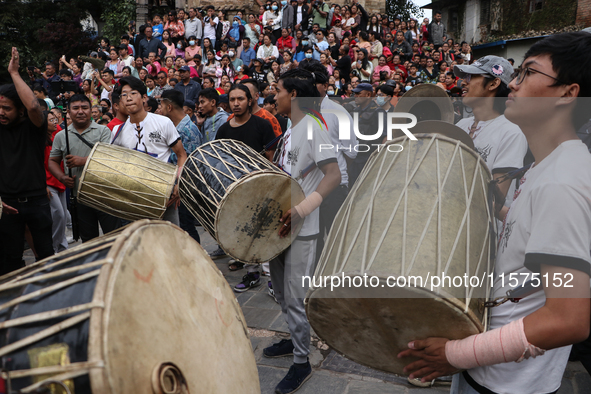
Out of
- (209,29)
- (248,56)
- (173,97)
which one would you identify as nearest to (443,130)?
(173,97)

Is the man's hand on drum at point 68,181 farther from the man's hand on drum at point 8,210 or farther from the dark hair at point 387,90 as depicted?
the dark hair at point 387,90

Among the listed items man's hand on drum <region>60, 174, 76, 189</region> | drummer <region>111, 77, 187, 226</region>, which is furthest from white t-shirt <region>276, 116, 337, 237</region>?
man's hand on drum <region>60, 174, 76, 189</region>

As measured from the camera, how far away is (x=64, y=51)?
21812 mm

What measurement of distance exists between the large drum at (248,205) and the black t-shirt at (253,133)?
1424 mm

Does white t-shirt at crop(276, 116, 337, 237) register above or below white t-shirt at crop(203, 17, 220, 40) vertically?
below

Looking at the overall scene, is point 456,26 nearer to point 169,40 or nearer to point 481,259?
point 169,40

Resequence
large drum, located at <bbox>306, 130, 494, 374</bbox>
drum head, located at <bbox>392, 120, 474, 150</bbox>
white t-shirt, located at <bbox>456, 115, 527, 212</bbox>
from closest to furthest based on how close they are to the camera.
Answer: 1. large drum, located at <bbox>306, 130, 494, 374</bbox>
2. drum head, located at <bbox>392, 120, 474, 150</bbox>
3. white t-shirt, located at <bbox>456, 115, 527, 212</bbox>

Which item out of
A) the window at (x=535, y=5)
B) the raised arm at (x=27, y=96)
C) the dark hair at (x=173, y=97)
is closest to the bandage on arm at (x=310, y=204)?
the raised arm at (x=27, y=96)

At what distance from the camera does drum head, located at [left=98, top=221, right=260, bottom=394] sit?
3.37ft

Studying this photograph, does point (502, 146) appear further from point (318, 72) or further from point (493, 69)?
point (318, 72)

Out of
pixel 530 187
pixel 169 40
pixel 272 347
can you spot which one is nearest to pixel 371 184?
pixel 530 187

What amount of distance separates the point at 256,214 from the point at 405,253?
1.53 meters

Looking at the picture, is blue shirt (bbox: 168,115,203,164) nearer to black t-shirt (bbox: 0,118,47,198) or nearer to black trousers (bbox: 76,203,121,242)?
black trousers (bbox: 76,203,121,242)

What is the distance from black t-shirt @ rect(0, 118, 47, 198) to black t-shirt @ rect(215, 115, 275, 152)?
5.48ft
